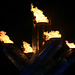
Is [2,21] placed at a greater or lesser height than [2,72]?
greater

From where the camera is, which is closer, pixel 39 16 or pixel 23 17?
pixel 39 16

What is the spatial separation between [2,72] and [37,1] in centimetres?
322

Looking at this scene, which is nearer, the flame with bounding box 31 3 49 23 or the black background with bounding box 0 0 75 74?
the flame with bounding box 31 3 49 23

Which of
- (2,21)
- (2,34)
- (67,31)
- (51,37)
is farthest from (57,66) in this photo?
(2,21)

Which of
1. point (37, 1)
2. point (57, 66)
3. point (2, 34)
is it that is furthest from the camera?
point (37, 1)

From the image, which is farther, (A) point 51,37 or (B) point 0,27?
(B) point 0,27

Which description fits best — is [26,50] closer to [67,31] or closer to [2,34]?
[2,34]

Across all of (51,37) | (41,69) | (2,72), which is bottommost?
(2,72)

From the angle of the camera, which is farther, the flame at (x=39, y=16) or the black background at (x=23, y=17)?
the black background at (x=23, y=17)

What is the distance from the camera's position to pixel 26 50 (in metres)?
5.23

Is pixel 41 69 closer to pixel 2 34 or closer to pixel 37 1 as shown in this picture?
pixel 2 34

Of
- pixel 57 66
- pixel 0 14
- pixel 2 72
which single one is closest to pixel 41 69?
pixel 57 66

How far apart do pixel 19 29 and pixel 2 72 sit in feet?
6.21

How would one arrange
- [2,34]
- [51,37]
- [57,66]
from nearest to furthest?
[51,37]
[57,66]
[2,34]
